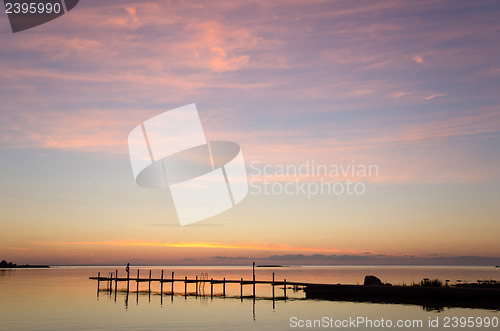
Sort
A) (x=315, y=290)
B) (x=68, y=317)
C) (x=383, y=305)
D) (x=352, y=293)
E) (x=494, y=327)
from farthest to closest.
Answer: (x=315, y=290) < (x=352, y=293) < (x=383, y=305) < (x=68, y=317) < (x=494, y=327)

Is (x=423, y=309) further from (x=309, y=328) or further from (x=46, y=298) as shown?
(x=46, y=298)

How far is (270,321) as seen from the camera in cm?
4269

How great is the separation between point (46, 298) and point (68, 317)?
22.4 m

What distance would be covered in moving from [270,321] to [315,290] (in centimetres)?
2190

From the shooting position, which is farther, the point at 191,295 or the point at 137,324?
the point at 191,295

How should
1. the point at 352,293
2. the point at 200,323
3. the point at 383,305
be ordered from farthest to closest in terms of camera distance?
the point at 352,293, the point at 383,305, the point at 200,323

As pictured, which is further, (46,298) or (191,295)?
(191,295)

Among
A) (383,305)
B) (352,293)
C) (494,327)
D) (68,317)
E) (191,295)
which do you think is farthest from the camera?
(191,295)

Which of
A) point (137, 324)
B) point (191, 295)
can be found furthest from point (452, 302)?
point (191, 295)

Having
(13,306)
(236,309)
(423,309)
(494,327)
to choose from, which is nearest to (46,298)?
(13,306)

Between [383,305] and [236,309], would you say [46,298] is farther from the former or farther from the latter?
[383,305]

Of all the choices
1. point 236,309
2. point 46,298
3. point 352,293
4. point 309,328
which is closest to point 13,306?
point 46,298

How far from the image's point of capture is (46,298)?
210 ft

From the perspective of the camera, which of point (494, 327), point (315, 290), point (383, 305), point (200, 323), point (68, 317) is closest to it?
point (494, 327)
